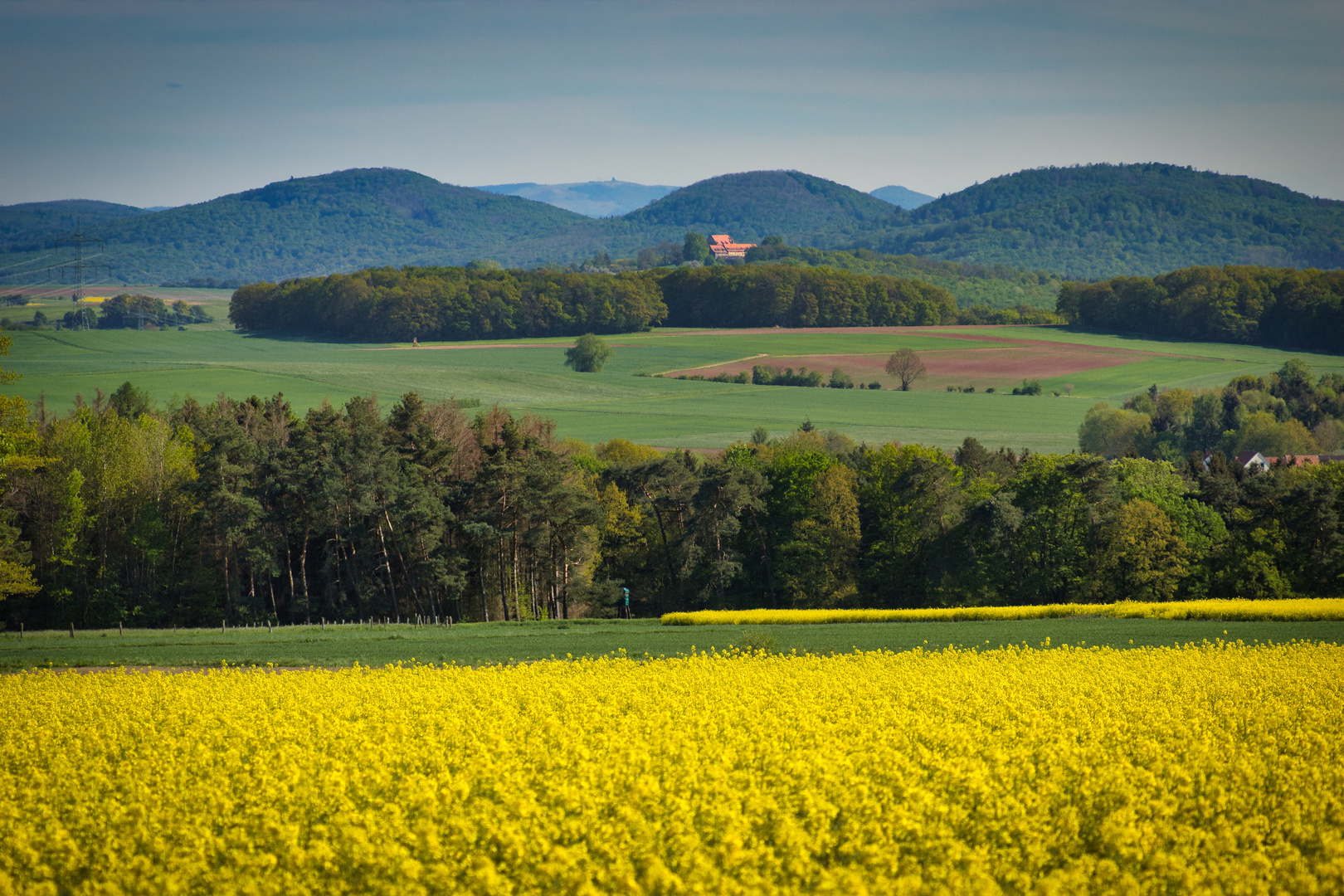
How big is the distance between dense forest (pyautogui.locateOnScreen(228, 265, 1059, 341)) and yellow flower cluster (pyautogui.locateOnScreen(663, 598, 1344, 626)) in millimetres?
117746

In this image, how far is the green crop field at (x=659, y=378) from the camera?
92.4 metres

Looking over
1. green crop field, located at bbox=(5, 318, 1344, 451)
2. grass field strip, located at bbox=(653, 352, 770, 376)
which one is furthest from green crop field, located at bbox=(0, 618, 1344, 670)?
grass field strip, located at bbox=(653, 352, 770, 376)

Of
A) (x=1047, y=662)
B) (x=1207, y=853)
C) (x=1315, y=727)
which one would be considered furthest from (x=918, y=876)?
(x=1047, y=662)

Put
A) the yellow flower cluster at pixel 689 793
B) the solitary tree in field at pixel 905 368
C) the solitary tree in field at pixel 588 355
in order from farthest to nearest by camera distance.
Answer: the solitary tree in field at pixel 588 355 < the solitary tree in field at pixel 905 368 < the yellow flower cluster at pixel 689 793

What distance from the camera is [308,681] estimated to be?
67.1 ft

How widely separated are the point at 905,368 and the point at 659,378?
29357 millimetres

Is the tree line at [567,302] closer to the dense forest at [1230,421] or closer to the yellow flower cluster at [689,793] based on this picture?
the dense forest at [1230,421]

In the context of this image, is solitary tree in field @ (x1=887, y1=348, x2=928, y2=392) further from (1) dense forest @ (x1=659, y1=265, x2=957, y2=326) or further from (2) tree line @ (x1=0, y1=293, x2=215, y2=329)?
(2) tree line @ (x1=0, y1=293, x2=215, y2=329)

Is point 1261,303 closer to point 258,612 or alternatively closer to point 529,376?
point 529,376

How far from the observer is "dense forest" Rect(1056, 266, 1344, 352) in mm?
131625

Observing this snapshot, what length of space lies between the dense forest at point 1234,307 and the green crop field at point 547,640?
119 m

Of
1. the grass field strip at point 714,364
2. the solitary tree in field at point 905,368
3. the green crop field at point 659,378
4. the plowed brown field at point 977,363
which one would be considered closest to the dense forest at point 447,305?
the green crop field at point 659,378

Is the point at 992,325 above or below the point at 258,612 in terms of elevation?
above

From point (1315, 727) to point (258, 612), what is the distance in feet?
163
